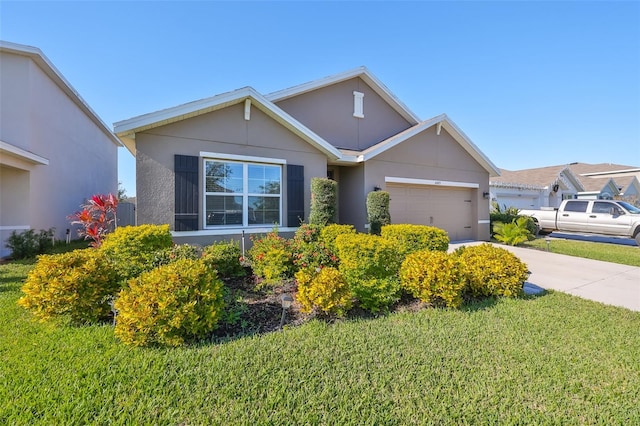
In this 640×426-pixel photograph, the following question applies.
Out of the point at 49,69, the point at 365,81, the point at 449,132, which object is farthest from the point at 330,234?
the point at 49,69

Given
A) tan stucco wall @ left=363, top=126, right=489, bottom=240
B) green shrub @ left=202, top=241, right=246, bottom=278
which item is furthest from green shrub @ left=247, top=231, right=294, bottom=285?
tan stucco wall @ left=363, top=126, right=489, bottom=240

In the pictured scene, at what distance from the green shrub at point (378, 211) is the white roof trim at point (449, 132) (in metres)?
1.50

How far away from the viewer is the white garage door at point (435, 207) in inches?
440

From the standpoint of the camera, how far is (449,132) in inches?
469

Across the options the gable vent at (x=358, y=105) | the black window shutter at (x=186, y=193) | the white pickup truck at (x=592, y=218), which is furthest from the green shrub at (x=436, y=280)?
the white pickup truck at (x=592, y=218)

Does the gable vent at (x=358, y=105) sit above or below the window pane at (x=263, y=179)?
above

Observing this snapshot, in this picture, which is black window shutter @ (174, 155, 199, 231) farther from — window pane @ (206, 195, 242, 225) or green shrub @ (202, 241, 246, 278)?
green shrub @ (202, 241, 246, 278)

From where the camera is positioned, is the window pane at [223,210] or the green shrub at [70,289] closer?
the green shrub at [70,289]

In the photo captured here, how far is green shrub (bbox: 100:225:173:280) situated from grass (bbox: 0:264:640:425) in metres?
1.47

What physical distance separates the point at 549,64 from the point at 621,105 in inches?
340

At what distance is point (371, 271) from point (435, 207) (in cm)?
864

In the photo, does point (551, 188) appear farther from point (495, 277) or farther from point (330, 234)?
point (330, 234)

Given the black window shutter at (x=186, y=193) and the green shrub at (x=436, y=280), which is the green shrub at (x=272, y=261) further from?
the green shrub at (x=436, y=280)

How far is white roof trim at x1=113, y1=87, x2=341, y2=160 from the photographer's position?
6.77 meters
